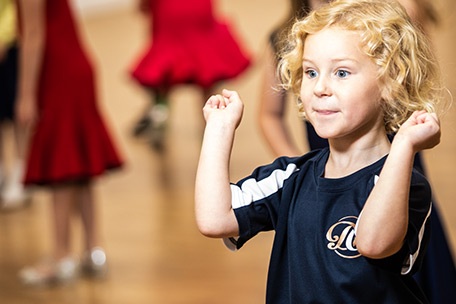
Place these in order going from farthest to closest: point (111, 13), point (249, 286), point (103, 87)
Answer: point (111, 13) → point (103, 87) → point (249, 286)

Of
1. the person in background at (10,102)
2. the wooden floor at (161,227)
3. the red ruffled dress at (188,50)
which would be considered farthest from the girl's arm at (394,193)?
the red ruffled dress at (188,50)

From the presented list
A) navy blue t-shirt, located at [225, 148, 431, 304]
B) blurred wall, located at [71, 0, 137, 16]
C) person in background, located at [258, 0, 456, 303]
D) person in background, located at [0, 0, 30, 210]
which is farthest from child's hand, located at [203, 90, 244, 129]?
blurred wall, located at [71, 0, 137, 16]

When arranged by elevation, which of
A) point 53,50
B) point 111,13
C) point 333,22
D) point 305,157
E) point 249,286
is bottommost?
point 249,286

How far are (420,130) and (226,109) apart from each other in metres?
0.39

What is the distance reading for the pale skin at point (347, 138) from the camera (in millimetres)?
1564

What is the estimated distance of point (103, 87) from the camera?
7871 millimetres

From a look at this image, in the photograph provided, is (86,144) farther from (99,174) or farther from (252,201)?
(252,201)

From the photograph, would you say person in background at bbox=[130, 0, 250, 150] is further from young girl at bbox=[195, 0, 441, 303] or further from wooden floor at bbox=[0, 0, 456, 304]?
young girl at bbox=[195, 0, 441, 303]

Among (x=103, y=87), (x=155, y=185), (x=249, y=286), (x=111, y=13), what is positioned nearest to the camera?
(x=249, y=286)

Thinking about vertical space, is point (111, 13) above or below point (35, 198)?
above

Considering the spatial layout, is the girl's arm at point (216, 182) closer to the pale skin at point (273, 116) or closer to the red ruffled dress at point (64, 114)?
the pale skin at point (273, 116)

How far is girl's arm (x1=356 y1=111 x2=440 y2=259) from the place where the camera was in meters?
1.56

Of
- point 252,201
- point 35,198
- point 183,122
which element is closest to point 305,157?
point 252,201

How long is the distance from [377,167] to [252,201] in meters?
0.24
